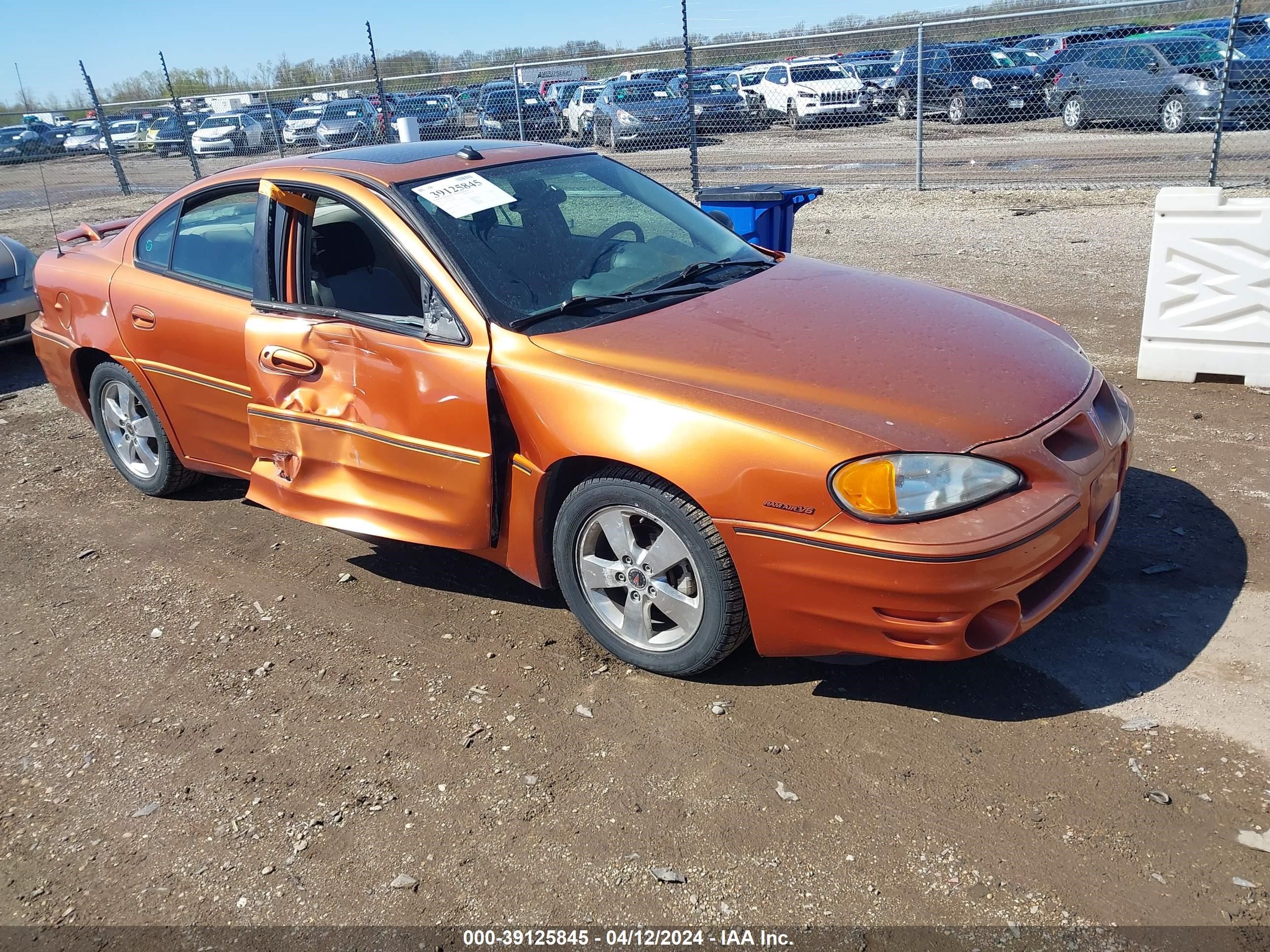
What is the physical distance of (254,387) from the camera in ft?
12.9

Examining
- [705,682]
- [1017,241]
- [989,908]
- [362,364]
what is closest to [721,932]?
[989,908]

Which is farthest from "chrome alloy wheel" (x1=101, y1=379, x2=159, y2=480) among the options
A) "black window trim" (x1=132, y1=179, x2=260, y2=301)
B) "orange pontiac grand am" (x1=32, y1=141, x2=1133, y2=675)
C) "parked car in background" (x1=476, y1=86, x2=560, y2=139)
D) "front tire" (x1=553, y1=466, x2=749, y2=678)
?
"parked car in background" (x1=476, y1=86, x2=560, y2=139)

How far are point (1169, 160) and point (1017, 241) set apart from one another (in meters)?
5.66

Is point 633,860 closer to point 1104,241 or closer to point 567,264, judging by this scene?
point 567,264

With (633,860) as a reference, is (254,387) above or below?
above

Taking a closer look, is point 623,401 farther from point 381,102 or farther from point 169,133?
point 169,133

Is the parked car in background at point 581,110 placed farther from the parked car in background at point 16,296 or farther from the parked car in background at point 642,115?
the parked car in background at point 16,296

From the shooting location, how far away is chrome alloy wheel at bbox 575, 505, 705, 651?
3162 mm

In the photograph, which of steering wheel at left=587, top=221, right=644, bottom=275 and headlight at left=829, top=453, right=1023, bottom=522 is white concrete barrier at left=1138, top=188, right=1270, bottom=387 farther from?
headlight at left=829, top=453, right=1023, bottom=522

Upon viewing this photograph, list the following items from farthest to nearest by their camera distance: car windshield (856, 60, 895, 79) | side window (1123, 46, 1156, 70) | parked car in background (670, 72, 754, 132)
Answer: car windshield (856, 60, 895, 79)
parked car in background (670, 72, 754, 132)
side window (1123, 46, 1156, 70)

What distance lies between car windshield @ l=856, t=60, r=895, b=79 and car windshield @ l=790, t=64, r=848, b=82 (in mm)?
507

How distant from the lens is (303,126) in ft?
65.5

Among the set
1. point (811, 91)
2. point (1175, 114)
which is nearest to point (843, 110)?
point (811, 91)

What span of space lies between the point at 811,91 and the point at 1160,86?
7.22 m
